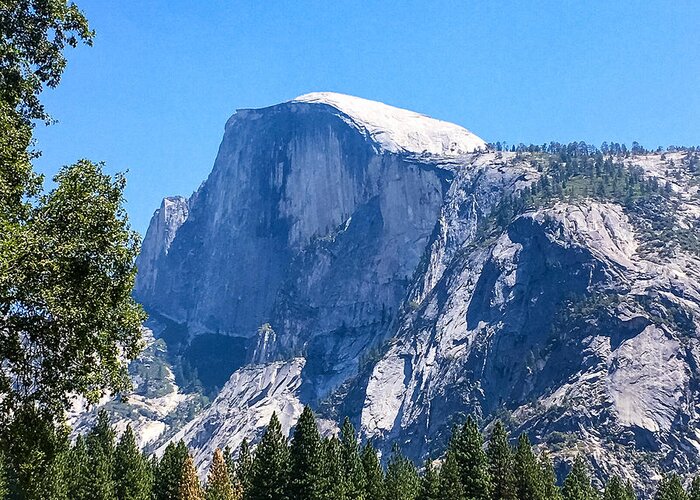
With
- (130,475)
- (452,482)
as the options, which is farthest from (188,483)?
(452,482)

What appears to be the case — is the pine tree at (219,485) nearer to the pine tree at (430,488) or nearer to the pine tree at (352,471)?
the pine tree at (352,471)

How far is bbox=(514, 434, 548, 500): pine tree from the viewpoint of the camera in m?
80.8

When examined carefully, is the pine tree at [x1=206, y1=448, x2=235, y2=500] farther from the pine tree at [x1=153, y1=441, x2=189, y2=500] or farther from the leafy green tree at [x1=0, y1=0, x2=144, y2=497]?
the leafy green tree at [x1=0, y1=0, x2=144, y2=497]

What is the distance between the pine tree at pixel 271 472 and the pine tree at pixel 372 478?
39.6 feet

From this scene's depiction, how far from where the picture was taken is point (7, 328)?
21188mm

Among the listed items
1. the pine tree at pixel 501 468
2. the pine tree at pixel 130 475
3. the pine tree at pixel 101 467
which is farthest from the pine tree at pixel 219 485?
the pine tree at pixel 501 468

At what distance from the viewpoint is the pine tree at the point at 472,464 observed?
81.0 m

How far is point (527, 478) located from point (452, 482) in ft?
28.0

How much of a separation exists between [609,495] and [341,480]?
3985 centimetres

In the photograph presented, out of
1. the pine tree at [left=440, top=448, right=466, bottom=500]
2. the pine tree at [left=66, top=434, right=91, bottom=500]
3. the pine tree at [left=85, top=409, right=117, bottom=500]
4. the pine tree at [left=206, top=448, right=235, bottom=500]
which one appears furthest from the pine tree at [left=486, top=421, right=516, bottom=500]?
the pine tree at [left=66, top=434, right=91, bottom=500]

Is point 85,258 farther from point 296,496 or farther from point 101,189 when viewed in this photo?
point 296,496

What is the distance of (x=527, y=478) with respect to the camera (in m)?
82.0

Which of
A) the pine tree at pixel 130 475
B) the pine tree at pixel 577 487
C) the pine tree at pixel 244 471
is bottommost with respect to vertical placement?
the pine tree at pixel 577 487

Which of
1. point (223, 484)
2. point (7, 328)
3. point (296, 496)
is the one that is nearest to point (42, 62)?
point (7, 328)
